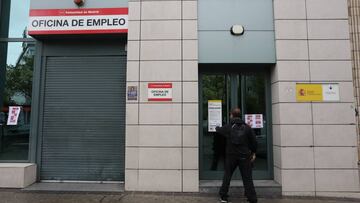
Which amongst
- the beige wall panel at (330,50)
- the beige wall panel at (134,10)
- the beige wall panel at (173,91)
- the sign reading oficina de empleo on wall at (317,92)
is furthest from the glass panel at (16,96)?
the beige wall panel at (330,50)

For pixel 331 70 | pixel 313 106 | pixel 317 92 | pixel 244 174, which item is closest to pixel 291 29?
pixel 331 70

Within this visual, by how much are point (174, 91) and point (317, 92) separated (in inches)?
123

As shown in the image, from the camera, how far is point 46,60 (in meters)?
7.87

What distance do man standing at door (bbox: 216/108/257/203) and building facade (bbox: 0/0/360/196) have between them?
0.88m

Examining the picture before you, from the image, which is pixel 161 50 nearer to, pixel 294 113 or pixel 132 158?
pixel 132 158

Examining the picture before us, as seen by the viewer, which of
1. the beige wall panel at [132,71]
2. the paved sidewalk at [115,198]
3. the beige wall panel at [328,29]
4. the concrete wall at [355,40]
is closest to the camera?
the paved sidewalk at [115,198]

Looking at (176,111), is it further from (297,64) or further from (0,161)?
(0,161)

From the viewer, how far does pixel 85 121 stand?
7691mm

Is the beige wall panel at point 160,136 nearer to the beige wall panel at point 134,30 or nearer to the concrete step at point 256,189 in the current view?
the concrete step at point 256,189

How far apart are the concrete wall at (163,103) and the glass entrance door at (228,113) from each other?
23.0 inches

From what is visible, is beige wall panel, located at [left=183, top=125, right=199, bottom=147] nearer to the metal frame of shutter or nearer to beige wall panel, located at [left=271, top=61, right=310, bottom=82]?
the metal frame of shutter

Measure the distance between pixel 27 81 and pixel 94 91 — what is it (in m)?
1.72

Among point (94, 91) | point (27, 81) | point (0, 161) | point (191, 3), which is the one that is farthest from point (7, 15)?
point (191, 3)

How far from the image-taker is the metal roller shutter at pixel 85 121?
7.61m
